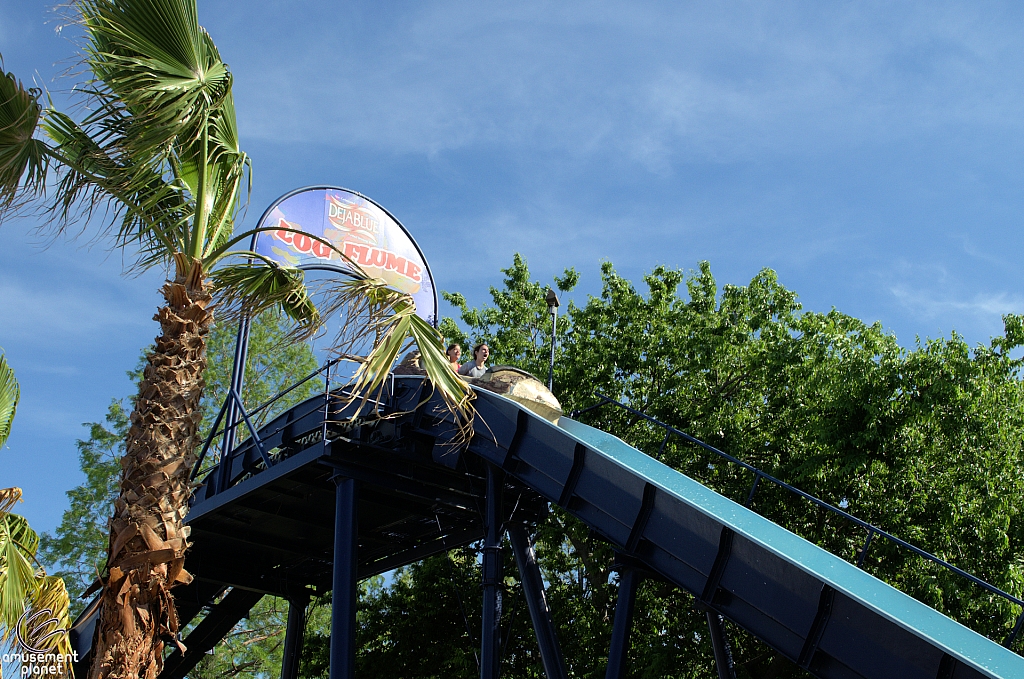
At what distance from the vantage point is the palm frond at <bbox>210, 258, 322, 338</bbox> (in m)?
8.50

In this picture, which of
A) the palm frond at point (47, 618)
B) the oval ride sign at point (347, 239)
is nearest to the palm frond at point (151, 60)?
the palm frond at point (47, 618)

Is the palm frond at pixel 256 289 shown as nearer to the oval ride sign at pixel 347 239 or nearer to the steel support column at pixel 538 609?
the steel support column at pixel 538 609

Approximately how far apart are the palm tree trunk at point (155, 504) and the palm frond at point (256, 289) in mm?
636

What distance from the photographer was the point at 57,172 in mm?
8156

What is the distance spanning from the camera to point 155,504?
717 cm

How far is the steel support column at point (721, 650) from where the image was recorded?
44.6ft

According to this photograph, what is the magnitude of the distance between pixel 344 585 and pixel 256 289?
5772 mm

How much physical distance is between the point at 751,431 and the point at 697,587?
38.4ft

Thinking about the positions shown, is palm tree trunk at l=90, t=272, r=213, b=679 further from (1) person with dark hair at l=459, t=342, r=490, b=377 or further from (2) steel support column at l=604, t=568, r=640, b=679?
(1) person with dark hair at l=459, t=342, r=490, b=377

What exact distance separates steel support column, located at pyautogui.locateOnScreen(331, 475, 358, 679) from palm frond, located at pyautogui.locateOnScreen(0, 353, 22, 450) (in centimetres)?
497

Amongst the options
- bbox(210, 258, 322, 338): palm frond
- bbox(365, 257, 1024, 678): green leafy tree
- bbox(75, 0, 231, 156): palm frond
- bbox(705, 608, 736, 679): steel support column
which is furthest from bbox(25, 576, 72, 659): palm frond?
bbox(365, 257, 1024, 678): green leafy tree

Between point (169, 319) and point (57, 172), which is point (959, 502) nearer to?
point (169, 319)

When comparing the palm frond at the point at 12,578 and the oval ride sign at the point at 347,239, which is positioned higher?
the oval ride sign at the point at 347,239

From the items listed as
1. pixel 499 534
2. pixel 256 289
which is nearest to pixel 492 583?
pixel 499 534
